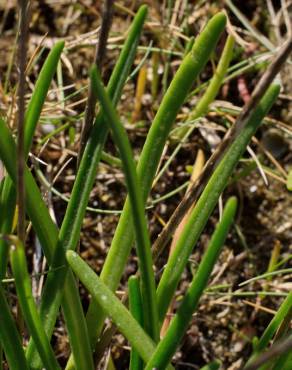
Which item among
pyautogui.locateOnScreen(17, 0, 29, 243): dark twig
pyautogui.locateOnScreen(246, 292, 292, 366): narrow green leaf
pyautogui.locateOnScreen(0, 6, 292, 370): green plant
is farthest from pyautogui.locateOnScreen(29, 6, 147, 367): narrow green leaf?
pyautogui.locateOnScreen(246, 292, 292, 366): narrow green leaf

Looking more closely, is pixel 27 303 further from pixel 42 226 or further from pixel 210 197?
pixel 210 197

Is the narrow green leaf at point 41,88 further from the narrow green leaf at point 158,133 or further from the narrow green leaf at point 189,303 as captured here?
the narrow green leaf at point 189,303

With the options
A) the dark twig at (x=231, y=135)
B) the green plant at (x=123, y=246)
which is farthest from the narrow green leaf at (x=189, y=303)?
the dark twig at (x=231, y=135)

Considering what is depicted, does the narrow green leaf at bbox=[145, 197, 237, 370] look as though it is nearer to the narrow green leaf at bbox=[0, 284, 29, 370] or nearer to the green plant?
the green plant

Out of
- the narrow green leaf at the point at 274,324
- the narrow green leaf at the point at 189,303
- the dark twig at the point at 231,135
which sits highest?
the dark twig at the point at 231,135

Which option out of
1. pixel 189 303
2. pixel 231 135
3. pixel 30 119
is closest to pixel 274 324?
pixel 189 303

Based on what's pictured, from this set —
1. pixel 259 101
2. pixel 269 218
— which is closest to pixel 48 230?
pixel 259 101

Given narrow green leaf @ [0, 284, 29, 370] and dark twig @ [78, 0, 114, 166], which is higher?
dark twig @ [78, 0, 114, 166]
